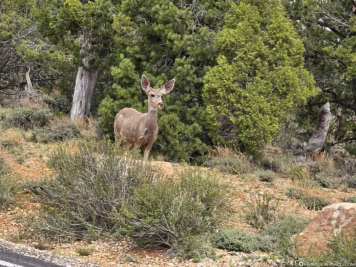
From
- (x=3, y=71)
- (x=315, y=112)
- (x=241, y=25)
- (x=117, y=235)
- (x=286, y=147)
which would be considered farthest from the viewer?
(x=3, y=71)

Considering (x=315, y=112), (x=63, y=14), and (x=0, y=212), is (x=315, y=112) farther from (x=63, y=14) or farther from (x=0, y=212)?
(x=0, y=212)

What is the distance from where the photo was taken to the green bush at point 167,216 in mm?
8953

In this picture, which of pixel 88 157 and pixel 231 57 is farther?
pixel 231 57

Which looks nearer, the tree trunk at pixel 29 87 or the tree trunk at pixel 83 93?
the tree trunk at pixel 83 93

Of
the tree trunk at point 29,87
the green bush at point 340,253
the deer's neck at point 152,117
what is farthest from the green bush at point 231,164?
the tree trunk at point 29,87

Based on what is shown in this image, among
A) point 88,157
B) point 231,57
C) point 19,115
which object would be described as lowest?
point 19,115

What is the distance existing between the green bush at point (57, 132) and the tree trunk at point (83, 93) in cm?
185

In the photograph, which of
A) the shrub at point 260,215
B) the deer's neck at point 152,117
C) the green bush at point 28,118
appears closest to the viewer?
the shrub at point 260,215

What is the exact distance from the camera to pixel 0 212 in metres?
10.8

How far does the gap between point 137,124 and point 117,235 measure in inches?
250

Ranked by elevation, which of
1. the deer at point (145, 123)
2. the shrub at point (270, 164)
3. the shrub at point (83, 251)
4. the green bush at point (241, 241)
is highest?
the deer at point (145, 123)

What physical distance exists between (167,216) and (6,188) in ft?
12.3

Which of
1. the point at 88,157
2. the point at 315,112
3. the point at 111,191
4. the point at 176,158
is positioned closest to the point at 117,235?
the point at 111,191

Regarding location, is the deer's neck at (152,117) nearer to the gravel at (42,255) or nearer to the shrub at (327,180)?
the shrub at (327,180)
